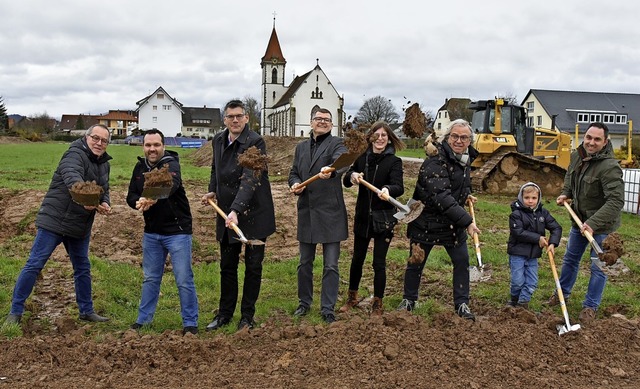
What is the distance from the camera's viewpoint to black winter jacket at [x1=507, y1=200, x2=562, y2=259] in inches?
246

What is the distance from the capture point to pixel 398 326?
512 centimetres

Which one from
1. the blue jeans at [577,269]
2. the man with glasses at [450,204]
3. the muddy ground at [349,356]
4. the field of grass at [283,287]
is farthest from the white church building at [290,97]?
the muddy ground at [349,356]

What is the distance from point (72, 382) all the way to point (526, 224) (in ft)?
15.1

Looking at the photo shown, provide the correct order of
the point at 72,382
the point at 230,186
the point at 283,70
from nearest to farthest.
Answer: the point at 72,382 → the point at 230,186 → the point at 283,70

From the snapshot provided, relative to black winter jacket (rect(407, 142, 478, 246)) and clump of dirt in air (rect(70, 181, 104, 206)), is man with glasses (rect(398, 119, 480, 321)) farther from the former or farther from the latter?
clump of dirt in air (rect(70, 181, 104, 206))

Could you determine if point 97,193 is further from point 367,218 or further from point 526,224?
point 526,224

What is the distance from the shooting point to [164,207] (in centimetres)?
529

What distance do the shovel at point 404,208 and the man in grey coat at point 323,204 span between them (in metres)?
0.36

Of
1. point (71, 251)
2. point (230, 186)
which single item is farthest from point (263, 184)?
point (71, 251)

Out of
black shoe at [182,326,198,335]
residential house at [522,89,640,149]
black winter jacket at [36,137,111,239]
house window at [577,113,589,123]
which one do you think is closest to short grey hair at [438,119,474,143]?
black shoe at [182,326,198,335]

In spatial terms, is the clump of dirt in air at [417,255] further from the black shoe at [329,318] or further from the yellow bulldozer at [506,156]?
the yellow bulldozer at [506,156]

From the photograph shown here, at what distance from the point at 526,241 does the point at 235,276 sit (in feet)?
9.98

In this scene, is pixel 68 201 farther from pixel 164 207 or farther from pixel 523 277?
pixel 523 277

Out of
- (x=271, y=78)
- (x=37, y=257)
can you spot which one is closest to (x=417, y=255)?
(x=37, y=257)
